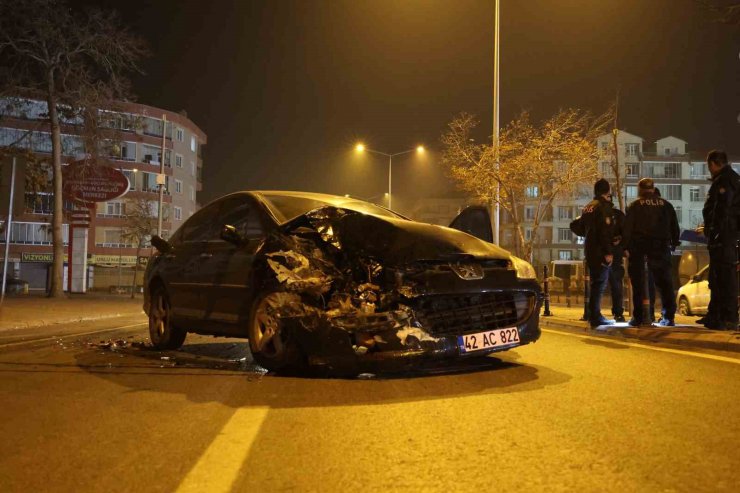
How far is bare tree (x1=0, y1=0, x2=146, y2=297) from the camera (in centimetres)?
2184

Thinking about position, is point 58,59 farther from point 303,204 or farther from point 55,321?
point 303,204

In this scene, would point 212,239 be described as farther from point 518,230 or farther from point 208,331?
point 518,230

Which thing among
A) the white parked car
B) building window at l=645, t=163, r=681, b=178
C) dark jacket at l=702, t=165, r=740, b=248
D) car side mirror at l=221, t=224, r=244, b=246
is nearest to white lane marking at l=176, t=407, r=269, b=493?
car side mirror at l=221, t=224, r=244, b=246

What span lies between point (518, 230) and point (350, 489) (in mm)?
18857

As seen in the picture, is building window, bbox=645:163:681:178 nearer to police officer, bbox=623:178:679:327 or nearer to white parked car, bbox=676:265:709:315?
white parked car, bbox=676:265:709:315

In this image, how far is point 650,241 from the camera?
344 inches

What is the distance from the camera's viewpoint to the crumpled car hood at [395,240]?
517 cm

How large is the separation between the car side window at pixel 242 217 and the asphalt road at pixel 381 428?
1.29 meters

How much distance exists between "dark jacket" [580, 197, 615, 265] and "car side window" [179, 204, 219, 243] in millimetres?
5428

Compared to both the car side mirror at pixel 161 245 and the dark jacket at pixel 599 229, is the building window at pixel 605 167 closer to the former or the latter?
the dark jacket at pixel 599 229

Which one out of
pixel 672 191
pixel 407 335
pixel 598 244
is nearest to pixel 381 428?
pixel 407 335

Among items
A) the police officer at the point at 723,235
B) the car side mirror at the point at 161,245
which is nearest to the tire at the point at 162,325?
the car side mirror at the point at 161,245

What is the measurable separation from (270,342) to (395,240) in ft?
4.55

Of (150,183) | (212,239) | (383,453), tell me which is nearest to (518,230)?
(212,239)
